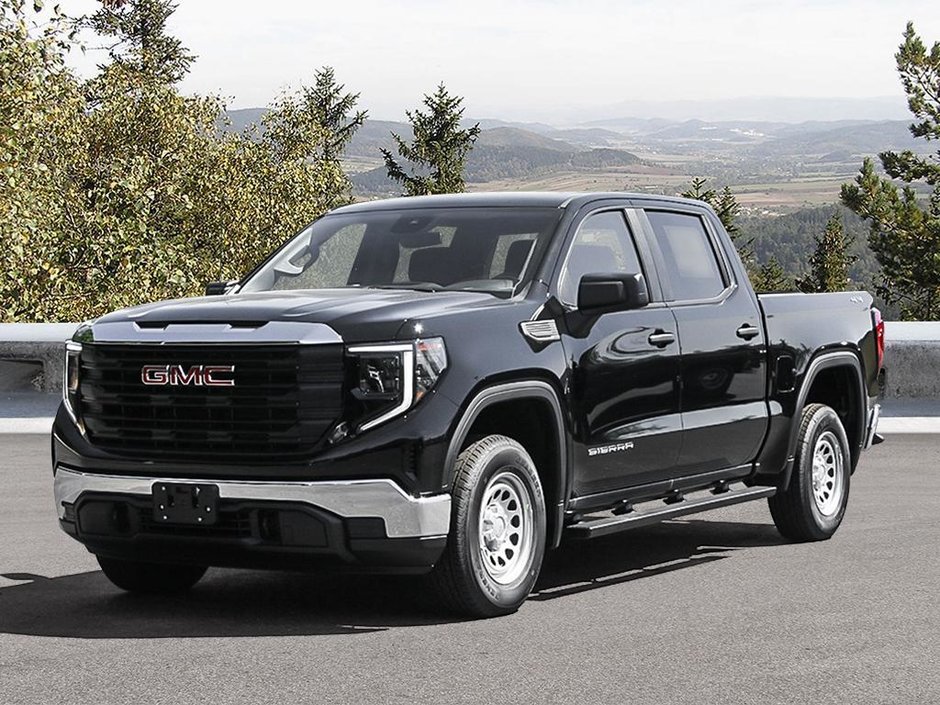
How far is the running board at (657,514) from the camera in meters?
7.91

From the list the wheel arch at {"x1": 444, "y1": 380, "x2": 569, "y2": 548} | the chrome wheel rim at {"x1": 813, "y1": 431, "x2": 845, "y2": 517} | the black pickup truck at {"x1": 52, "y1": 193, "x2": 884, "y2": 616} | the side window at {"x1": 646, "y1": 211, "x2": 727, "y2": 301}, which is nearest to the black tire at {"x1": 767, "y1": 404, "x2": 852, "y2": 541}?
the chrome wheel rim at {"x1": 813, "y1": 431, "x2": 845, "y2": 517}

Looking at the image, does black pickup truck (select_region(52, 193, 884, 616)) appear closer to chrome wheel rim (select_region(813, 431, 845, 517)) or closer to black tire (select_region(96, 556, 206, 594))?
black tire (select_region(96, 556, 206, 594))

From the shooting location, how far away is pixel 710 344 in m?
8.85

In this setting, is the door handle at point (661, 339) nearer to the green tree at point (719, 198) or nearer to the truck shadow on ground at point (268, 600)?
the truck shadow on ground at point (268, 600)

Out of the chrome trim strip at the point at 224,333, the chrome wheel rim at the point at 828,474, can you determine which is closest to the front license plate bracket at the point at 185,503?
the chrome trim strip at the point at 224,333

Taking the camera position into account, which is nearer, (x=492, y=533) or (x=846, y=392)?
(x=492, y=533)

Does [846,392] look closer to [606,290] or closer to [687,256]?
[687,256]

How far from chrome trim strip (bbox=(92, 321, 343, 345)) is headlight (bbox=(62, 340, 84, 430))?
30 cm

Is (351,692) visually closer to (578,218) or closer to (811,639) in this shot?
(811,639)

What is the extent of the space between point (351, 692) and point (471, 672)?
0.55 meters

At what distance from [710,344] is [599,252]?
2.89ft

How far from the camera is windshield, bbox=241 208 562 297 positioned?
8.07m

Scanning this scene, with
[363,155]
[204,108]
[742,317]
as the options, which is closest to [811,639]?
[742,317]

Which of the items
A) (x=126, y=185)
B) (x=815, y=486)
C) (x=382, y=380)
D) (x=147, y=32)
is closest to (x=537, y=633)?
(x=382, y=380)
